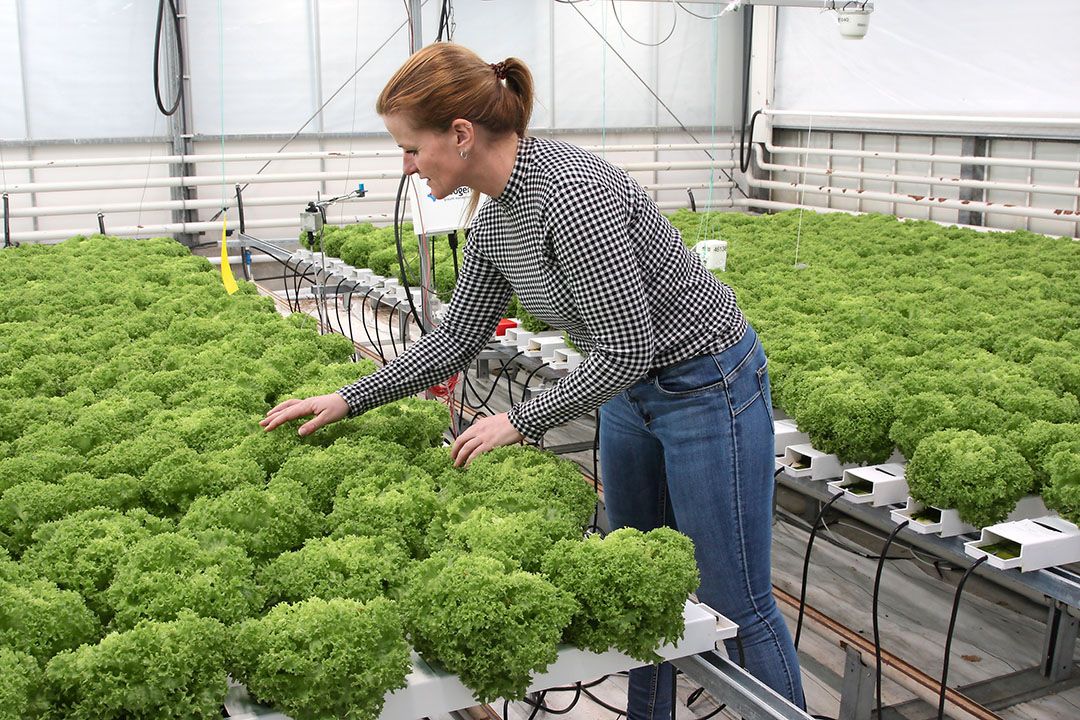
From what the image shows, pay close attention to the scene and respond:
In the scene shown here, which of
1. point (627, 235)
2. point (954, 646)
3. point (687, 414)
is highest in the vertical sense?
point (627, 235)

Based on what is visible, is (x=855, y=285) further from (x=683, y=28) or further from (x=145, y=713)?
(x=683, y=28)

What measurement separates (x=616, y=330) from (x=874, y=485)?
1672 millimetres

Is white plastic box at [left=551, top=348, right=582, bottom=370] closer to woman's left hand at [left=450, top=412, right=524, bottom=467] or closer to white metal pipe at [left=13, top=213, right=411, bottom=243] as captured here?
woman's left hand at [left=450, top=412, right=524, bottom=467]

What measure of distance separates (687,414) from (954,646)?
2504mm

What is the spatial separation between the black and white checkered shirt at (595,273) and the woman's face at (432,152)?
121 mm

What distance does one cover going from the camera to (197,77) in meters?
12.6

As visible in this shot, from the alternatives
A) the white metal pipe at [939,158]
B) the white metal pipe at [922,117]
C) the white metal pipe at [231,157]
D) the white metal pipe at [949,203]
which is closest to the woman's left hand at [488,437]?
the white metal pipe at [949,203]

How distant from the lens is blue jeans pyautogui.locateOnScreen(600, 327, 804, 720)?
2480 millimetres

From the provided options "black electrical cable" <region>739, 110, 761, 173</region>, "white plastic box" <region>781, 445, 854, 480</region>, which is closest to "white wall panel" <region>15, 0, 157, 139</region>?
"black electrical cable" <region>739, 110, 761, 173</region>

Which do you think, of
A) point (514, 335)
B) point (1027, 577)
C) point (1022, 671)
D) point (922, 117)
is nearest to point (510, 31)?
point (922, 117)

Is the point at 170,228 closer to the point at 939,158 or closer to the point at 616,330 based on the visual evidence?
the point at 939,158

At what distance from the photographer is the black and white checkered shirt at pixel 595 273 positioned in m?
2.24

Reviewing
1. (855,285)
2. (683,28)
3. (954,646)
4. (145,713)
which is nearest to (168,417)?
(145,713)

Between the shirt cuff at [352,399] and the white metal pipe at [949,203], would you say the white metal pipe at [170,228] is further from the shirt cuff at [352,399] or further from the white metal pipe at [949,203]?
the shirt cuff at [352,399]
